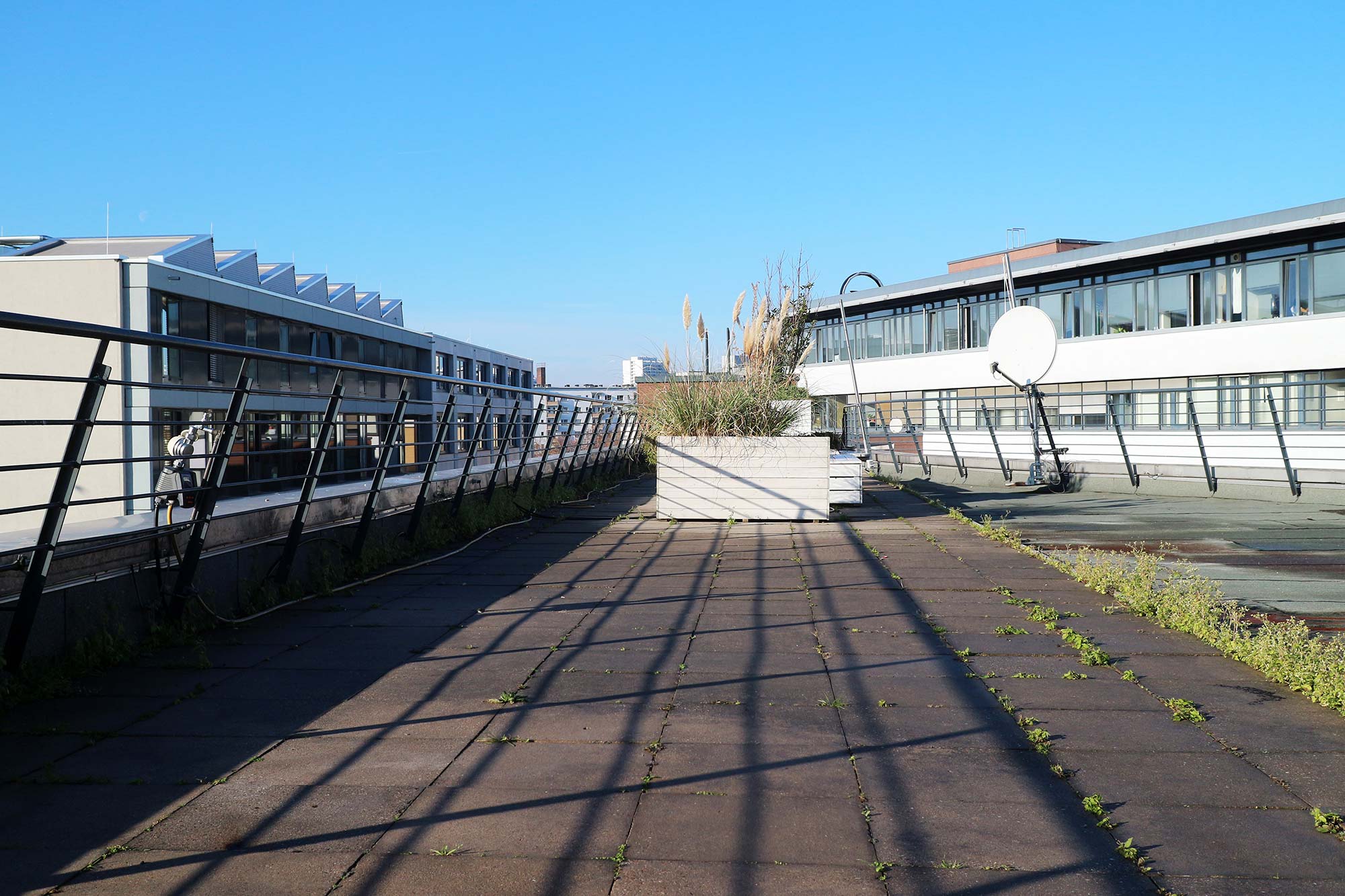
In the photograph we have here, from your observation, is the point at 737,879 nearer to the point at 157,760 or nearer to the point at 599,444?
the point at 157,760

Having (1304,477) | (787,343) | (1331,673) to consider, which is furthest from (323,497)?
(1304,477)

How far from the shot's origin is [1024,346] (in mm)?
14141

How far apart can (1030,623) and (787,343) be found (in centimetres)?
625

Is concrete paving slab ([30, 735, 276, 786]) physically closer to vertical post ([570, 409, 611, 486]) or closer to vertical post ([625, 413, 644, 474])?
vertical post ([570, 409, 611, 486])

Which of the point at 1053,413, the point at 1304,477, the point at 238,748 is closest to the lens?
the point at 238,748

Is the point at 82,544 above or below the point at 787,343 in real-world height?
below

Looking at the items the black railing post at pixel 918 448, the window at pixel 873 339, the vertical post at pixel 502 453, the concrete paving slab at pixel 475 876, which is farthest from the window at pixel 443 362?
the concrete paving slab at pixel 475 876

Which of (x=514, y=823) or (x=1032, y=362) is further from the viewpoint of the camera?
(x=1032, y=362)

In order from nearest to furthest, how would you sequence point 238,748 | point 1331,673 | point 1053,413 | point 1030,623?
1. point 238,748
2. point 1331,673
3. point 1030,623
4. point 1053,413

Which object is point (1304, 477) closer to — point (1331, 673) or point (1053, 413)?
point (1331, 673)

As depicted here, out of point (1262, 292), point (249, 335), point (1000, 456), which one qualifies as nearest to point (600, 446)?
point (1000, 456)

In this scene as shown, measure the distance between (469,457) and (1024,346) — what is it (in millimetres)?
8654

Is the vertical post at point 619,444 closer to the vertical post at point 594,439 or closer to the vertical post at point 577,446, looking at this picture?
the vertical post at point 594,439

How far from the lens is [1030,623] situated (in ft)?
15.6
